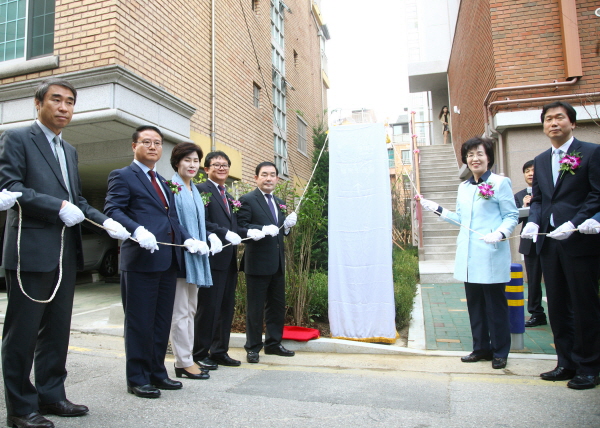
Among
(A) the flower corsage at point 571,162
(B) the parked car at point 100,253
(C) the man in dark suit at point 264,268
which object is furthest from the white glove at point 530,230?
(B) the parked car at point 100,253

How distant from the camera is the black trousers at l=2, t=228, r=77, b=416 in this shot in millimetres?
2564

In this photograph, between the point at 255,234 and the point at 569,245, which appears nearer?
the point at 569,245

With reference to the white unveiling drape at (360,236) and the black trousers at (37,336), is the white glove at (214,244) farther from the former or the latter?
the white unveiling drape at (360,236)

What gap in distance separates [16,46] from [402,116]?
40.5 meters

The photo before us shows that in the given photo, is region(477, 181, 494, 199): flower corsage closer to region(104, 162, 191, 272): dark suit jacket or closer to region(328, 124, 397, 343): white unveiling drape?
region(328, 124, 397, 343): white unveiling drape

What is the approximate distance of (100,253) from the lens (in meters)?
10.9

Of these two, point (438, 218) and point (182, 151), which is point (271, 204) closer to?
point (182, 151)

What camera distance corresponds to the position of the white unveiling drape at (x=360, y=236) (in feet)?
15.8

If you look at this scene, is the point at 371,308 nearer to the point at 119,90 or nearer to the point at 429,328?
the point at 429,328

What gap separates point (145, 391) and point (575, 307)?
326 centimetres

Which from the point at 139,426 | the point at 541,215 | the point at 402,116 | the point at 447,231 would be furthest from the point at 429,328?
the point at 402,116

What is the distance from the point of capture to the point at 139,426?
261cm

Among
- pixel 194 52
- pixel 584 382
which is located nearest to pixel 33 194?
pixel 584 382

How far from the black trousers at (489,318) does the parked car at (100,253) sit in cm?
863
